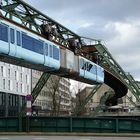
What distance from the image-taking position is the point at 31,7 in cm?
3747

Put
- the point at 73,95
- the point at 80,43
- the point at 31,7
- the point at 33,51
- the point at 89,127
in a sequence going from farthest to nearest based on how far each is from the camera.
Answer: the point at 73,95
the point at 80,43
the point at 89,127
the point at 31,7
the point at 33,51

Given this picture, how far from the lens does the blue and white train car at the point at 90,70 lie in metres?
44.6

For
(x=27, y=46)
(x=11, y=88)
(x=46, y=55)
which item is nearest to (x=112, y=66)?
(x=46, y=55)

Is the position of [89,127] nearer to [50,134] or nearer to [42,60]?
[50,134]

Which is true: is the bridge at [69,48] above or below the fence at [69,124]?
above

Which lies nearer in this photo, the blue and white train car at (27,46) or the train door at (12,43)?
the blue and white train car at (27,46)

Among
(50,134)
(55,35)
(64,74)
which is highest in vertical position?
(55,35)

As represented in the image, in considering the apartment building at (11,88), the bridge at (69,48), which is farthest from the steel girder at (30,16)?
the apartment building at (11,88)

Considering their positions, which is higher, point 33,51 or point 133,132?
point 33,51

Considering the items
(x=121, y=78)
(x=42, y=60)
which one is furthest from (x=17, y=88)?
(x=42, y=60)

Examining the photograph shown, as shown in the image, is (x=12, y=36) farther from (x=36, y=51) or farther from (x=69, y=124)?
(x=69, y=124)

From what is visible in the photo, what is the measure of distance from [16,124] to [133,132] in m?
10.9

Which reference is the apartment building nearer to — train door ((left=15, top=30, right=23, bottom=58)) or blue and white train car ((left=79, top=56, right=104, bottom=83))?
blue and white train car ((left=79, top=56, right=104, bottom=83))

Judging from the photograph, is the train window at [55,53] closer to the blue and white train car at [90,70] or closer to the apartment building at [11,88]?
the blue and white train car at [90,70]
